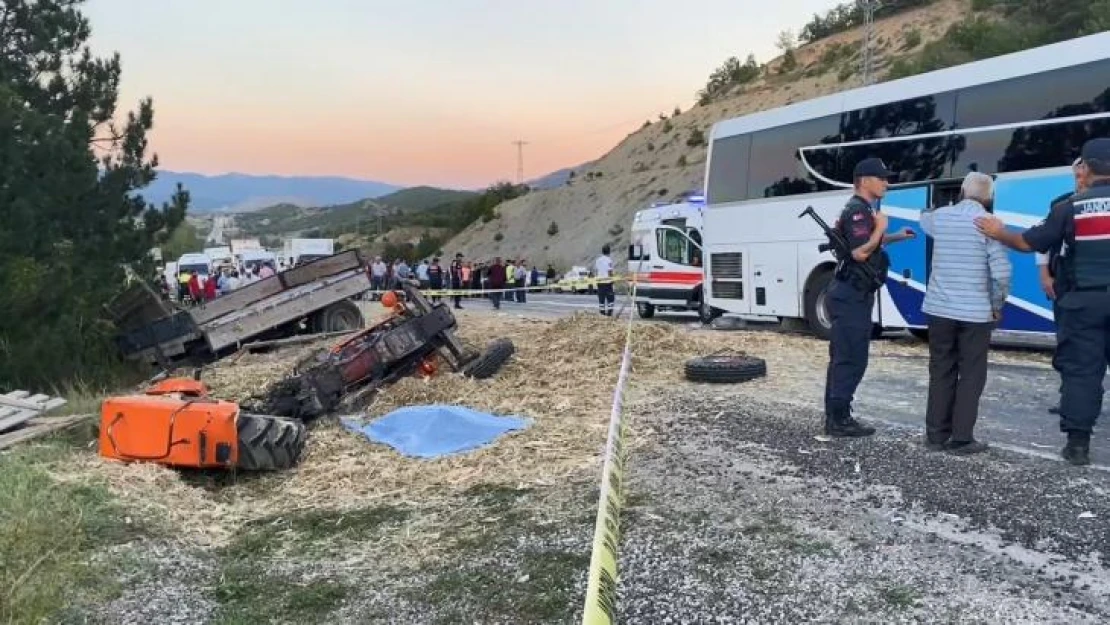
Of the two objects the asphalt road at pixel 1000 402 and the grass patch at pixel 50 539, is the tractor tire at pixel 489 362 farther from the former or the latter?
the grass patch at pixel 50 539

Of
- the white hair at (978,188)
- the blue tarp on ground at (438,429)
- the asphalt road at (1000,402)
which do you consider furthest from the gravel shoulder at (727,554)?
the white hair at (978,188)

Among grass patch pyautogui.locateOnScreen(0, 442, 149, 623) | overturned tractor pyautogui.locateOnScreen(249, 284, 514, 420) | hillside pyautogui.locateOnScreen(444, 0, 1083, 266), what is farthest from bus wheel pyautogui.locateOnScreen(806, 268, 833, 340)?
hillside pyautogui.locateOnScreen(444, 0, 1083, 266)

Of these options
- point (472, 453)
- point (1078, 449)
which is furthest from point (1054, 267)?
point (472, 453)

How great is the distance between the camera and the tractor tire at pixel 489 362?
→ 391 inches

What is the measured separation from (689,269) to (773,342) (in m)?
6.71

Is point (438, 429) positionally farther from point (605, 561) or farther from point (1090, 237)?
point (1090, 237)

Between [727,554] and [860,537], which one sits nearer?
[727,554]

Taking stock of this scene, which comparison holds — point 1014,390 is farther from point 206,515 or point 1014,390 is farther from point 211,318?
point 211,318

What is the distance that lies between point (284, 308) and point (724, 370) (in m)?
8.39

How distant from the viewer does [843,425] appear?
247 inches

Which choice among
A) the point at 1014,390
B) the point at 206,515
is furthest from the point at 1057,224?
the point at 206,515

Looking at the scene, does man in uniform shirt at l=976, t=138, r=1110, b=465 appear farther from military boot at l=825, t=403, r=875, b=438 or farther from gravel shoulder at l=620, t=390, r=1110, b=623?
military boot at l=825, t=403, r=875, b=438

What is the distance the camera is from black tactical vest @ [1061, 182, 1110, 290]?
5.16m

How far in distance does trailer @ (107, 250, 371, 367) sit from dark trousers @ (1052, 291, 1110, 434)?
460 inches
